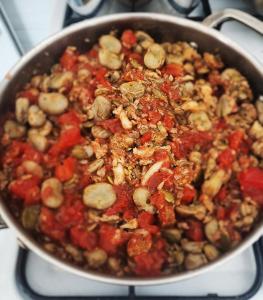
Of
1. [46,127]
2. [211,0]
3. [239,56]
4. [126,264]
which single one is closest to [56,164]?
[46,127]

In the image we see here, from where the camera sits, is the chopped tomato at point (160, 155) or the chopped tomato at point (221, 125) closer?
the chopped tomato at point (160, 155)

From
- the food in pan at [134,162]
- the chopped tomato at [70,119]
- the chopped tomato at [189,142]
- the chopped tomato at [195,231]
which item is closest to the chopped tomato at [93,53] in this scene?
the food in pan at [134,162]

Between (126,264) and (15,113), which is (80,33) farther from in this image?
(126,264)

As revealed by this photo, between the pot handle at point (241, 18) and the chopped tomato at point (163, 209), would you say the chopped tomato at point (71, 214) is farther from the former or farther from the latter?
the pot handle at point (241, 18)

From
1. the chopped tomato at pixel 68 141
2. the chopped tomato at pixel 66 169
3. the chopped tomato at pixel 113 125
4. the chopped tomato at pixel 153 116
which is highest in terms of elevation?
the chopped tomato at pixel 153 116

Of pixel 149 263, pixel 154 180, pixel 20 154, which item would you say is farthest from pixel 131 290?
pixel 20 154

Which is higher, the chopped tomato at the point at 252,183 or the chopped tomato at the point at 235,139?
the chopped tomato at the point at 235,139
